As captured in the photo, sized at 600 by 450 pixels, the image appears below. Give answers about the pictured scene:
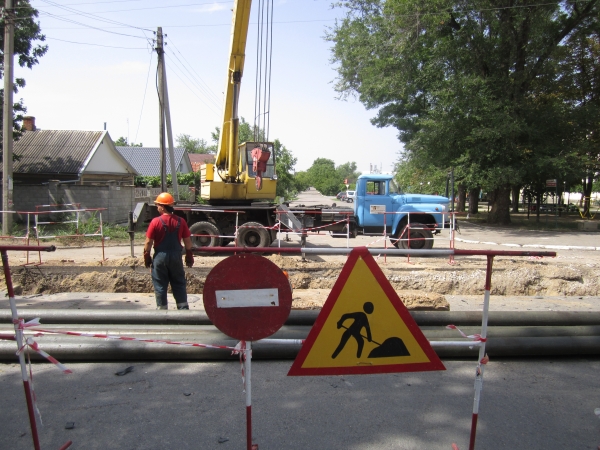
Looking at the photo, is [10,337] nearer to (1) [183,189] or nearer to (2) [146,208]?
(2) [146,208]

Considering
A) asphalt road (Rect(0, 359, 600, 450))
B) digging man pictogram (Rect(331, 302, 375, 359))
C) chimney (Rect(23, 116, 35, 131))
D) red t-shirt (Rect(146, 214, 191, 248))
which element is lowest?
asphalt road (Rect(0, 359, 600, 450))

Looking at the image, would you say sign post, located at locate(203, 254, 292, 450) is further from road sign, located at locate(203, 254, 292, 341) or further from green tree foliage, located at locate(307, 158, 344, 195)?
green tree foliage, located at locate(307, 158, 344, 195)

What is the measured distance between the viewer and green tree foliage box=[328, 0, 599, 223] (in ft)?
70.6

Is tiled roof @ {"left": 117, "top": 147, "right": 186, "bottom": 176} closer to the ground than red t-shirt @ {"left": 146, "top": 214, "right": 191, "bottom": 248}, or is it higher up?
higher up

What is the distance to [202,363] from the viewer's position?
15.5 feet

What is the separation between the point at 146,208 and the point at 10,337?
10.4m

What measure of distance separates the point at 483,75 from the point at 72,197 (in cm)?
2020

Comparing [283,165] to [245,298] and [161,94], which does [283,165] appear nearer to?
[161,94]

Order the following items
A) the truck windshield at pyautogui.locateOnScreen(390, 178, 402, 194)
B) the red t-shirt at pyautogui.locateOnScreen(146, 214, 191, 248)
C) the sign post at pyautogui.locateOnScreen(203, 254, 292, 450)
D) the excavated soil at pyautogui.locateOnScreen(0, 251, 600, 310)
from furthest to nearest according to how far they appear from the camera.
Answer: the truck windshield at pyautogui.locateOnScreen(390, 178, 402, 194)
the excavated soil at pyautogui.locateOnScreen(0, 251, 600, 310)
the red t-shirt at pyautogui.locateOnScreen(146, 214, 191, 248)
the sign post at pyautogui.locateOnScreen(203, 254, 292, 450)

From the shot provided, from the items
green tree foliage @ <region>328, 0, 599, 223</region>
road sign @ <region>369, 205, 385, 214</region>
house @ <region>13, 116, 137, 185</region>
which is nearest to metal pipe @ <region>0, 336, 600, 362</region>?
road sign @ <region>369, 205, 385, 214</region>

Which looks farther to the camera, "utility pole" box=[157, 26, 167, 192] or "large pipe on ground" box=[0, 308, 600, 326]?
"utility pole" box=[157, 26, 167, 192]

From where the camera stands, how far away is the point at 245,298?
2.93 m

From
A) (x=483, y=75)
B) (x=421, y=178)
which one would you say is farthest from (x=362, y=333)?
(x=421, y=178)

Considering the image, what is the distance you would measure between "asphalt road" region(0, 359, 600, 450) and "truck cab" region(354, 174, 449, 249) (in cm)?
868
